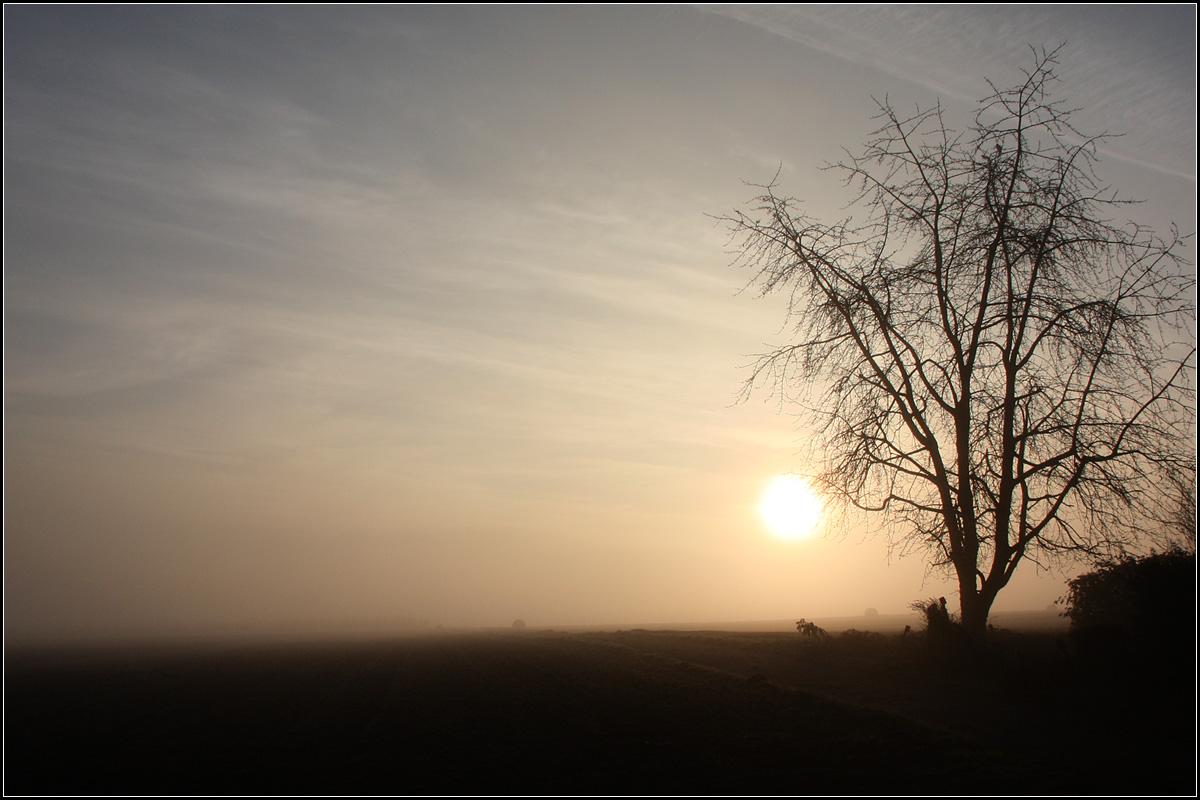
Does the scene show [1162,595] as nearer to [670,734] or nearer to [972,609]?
[972,609]

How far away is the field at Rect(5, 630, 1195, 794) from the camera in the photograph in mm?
8094

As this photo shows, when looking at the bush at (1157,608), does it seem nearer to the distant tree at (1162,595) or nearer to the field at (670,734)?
the distant tree at (1162,595)

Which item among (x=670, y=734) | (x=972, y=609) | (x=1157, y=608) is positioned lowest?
(x=670, y=734)

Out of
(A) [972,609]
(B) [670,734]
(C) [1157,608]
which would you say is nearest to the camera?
(B) [670,734]

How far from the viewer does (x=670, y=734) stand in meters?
10.9

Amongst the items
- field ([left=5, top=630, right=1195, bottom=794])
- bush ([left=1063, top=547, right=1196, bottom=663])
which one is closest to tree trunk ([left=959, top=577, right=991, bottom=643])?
field ([left=5, top=630, right=1195, bottom=794])

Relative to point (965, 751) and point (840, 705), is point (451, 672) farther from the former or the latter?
point (965, 751)

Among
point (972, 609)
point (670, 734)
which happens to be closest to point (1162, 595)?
point (972, 609)

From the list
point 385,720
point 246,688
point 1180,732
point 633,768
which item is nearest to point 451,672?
point 246,688

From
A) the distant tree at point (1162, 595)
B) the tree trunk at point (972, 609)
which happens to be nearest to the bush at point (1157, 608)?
the distant tree at point (1162, 595)

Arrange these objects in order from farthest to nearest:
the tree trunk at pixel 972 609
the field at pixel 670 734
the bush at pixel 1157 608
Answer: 1. the tree trunk at pixel 972 609
2. the bush at pixel 1157 608
3. the field at pixel 670 734

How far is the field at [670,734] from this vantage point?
26.6 ft

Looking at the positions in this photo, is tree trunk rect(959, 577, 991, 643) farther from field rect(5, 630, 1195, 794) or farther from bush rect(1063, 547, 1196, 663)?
bush rect(1063, 547, 1196, 663)

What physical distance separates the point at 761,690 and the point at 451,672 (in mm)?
14027
